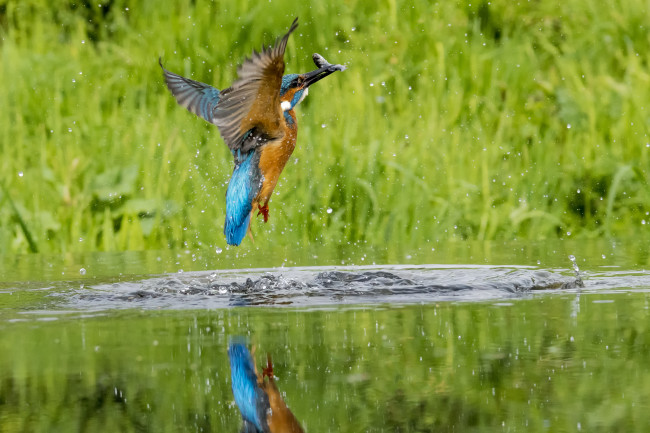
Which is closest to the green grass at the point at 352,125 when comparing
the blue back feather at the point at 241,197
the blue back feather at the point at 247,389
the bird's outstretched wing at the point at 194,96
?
the bird's outstretched wing at the point at 194,96

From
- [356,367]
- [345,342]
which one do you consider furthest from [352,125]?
[356,367]

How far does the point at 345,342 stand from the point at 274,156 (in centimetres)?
201

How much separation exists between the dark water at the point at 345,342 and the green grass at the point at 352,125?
1501 millimetres

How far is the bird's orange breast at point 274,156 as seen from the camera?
194 inches

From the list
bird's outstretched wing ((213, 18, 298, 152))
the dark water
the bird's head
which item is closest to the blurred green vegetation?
the dark water

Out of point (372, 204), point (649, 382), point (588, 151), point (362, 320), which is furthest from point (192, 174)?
point (649, 382)

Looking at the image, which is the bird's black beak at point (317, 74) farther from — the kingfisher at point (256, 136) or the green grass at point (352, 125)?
the green grass at point (352, 125)

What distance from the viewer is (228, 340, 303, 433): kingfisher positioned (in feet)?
6.82

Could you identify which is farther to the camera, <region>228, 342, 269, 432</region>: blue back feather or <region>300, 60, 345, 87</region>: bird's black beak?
<region>300, 60, 345, 87</region>: bird's black beak

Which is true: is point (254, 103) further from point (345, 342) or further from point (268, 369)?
point (268, 369)

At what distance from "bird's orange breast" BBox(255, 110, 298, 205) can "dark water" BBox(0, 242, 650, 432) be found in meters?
0.37

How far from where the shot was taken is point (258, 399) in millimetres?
2318

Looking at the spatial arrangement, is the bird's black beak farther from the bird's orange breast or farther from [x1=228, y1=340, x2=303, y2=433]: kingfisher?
[x1=228, y1=340, x2=303, y2=433]: kingfisher

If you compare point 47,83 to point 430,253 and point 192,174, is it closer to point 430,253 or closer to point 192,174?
point 192,174
